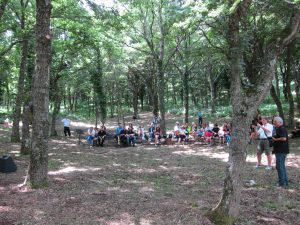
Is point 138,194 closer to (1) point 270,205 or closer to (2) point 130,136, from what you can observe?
(1) point 270,205

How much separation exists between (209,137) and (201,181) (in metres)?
7.85

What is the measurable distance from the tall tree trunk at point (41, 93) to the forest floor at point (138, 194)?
58 cm

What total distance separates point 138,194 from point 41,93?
2985 mm

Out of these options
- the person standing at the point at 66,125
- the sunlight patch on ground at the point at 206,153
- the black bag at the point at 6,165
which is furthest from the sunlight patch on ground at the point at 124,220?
the person standing at the point at 66,125

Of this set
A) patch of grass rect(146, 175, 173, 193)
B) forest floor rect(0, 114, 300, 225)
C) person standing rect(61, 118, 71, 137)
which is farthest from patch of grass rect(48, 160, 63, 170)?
person standing rect(61, 118, 71, 137)

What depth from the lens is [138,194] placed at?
643 cm

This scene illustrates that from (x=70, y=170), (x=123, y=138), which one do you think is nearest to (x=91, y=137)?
(x=123, y=138)

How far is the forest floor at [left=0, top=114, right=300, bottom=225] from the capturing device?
5000mm

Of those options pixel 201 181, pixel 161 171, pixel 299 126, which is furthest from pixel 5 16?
pixel 299 126

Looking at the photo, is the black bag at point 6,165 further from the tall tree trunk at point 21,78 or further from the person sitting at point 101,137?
the person sitting at point 101,137

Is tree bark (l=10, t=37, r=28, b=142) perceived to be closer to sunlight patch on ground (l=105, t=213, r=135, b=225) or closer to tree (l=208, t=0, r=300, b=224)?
sunlight patch on ground (l=105, t=213, r=135, b=225)

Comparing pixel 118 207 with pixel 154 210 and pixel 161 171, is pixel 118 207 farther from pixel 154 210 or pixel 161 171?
pixel 161 171

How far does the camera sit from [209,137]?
51.0ft

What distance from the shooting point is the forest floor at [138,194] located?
500 centimetres
